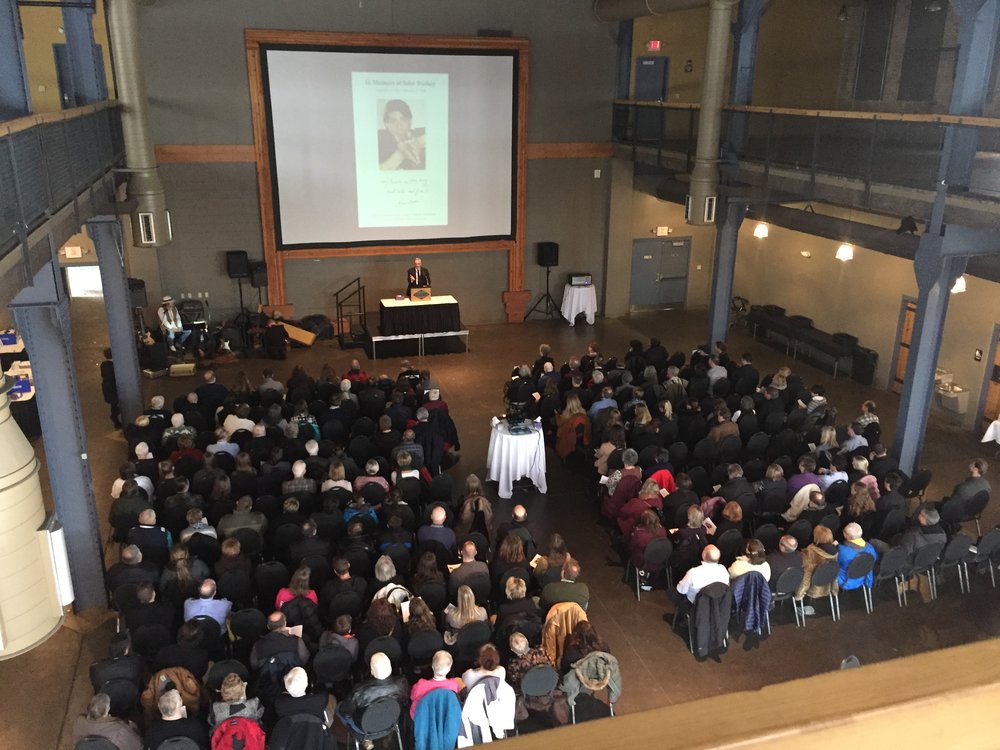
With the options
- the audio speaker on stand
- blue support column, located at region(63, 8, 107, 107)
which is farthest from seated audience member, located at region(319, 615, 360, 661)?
the audio speaker on stand

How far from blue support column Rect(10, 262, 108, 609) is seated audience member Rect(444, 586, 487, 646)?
4.02m

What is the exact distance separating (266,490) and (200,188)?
990 centimetres

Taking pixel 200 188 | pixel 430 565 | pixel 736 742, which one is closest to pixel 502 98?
pixel 200 188

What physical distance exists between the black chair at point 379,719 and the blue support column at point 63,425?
3.89m

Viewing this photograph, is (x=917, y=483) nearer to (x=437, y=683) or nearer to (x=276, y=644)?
(x=437, y=683)

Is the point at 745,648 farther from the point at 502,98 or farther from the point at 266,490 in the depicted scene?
the point at 502,98

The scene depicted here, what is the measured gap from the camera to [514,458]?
10.9 meters

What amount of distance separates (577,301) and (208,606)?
1367 centimetres

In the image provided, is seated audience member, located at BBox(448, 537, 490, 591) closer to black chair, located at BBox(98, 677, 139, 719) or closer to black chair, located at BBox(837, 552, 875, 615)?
black chair, located at BBox(98, 677, 139, 719)

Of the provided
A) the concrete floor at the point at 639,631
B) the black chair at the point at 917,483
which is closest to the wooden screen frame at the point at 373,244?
the concrete floor at the point at 639,631

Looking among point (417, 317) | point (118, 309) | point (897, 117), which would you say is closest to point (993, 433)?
point (897, 117)

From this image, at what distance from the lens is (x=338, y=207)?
1767cm

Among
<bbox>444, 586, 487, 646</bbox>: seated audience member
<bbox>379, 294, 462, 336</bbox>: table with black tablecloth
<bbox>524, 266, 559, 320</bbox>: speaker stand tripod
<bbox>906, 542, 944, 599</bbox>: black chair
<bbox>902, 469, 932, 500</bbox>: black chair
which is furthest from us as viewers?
<bbox>524, 266, 559, 320</bbox>: speaker stand tripod

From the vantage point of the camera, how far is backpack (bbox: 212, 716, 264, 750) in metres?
5.50
